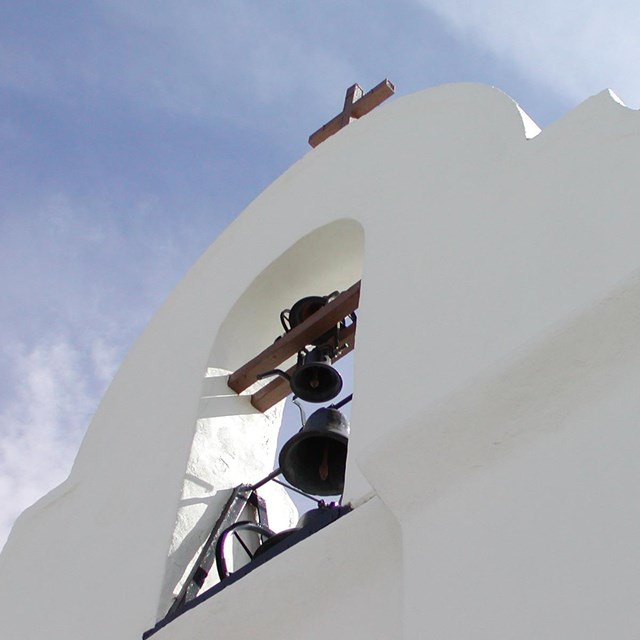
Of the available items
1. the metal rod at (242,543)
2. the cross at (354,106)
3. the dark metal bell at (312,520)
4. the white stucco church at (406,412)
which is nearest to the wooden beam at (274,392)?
the white stucco church at (406,412)

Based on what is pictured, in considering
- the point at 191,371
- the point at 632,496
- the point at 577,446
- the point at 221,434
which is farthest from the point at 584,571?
the point at 191,371

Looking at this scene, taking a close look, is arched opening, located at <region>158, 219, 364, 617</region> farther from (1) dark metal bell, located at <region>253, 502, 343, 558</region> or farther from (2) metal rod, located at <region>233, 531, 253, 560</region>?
(1) dark metal bell, located at <region>253, 502, 343, 558</region>

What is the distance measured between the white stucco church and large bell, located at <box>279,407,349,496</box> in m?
0.35

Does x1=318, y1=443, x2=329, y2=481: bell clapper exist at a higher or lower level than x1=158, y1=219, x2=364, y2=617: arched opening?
lower

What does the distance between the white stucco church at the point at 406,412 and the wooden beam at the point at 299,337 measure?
10 millimetres

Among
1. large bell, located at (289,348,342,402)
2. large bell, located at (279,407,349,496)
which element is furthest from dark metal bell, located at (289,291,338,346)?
large bell, located at (279,407,349,496)

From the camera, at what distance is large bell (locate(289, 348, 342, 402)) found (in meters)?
4.69

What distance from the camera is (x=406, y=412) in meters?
3.28

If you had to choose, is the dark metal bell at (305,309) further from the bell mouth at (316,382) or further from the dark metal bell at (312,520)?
the dark metal bell at (312,520)

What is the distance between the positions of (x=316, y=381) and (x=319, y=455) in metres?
0.47

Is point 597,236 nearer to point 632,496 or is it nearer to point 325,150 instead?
point 632,496

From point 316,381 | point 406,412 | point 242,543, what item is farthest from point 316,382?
point 406,412

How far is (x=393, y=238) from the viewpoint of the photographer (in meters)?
4.26

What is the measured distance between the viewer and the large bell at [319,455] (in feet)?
13.9
